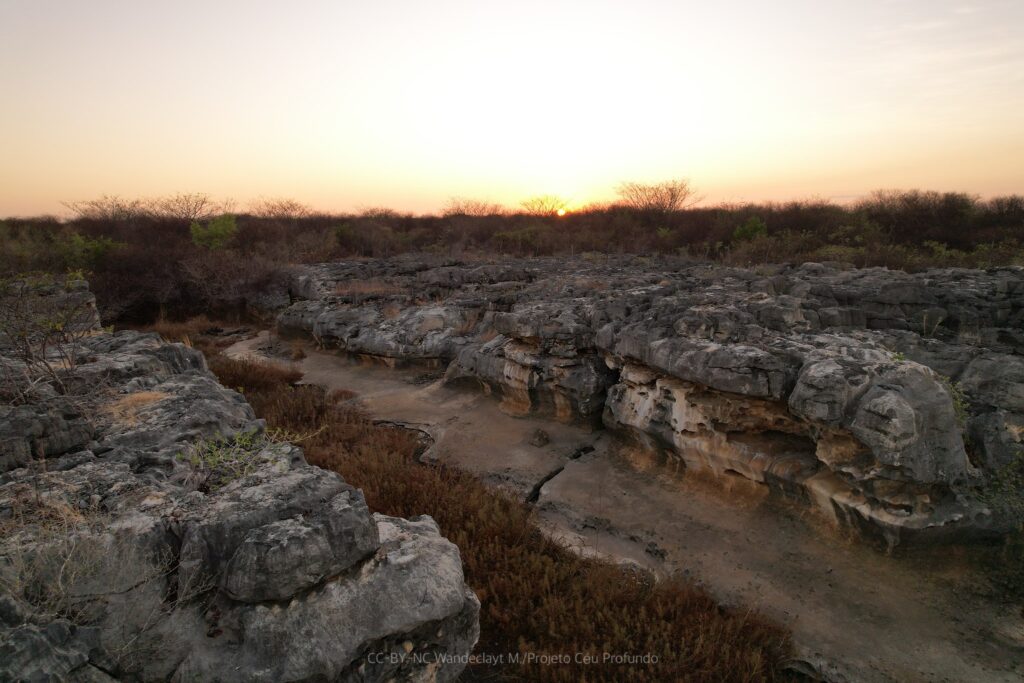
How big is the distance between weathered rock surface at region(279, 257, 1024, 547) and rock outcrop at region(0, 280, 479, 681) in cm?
439

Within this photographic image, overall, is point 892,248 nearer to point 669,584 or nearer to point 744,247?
point 744,247

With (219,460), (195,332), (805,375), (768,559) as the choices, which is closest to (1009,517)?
(805,375)

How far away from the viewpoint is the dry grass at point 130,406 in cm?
492

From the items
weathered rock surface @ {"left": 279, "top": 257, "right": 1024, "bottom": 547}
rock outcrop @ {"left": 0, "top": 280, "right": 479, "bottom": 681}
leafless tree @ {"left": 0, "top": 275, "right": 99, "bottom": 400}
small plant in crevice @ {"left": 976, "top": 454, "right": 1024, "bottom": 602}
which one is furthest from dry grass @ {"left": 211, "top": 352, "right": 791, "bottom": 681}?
leafless tree @ {"left": 0, "top": 275, "right": 99, "bottom": 400}

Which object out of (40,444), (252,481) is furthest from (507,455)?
(40,444)

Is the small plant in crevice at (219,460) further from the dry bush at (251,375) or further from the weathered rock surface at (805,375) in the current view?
the dry bush at (251,375)

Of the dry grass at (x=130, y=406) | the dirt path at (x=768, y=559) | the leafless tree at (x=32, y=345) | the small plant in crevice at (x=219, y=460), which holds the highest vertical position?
the leafless tree at (x=32, y=345)

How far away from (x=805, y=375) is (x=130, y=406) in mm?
7451

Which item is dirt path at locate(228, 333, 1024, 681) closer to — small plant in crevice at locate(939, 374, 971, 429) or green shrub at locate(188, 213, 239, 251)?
small plant in crevice at locate(939, 374, 971, 429)

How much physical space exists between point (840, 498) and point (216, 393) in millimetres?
7242

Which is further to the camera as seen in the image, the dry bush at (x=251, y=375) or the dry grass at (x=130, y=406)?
the dry bush at (x=251, y=375)

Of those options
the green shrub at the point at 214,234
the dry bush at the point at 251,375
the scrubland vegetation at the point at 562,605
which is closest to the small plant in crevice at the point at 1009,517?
the scrubland vegetation at the point at 562,605

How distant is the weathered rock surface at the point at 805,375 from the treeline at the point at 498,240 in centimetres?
856

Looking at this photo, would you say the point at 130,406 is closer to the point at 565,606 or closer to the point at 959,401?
the point at 565,606
